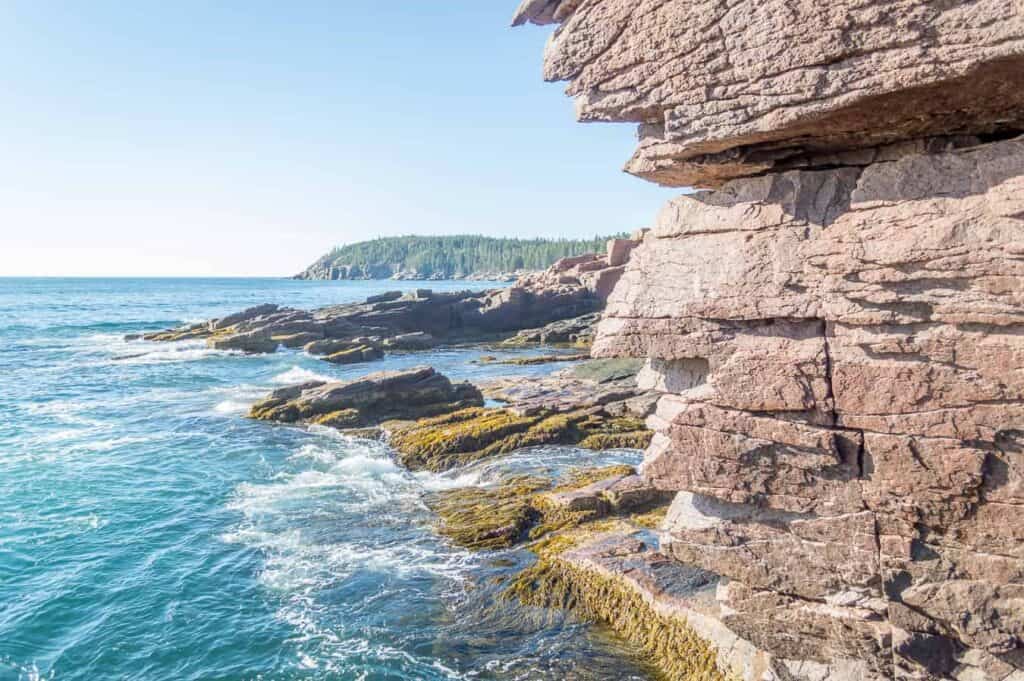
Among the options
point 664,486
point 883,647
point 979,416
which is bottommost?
point 883,647

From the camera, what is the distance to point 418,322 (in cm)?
7538

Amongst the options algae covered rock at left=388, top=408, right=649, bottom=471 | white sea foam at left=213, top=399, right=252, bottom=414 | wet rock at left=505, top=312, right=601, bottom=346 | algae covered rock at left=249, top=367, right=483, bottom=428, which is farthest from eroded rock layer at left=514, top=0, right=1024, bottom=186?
wet rock at left=505, top=312, right=601, bottom=346

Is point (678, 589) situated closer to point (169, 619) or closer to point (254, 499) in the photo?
point (169, 619)

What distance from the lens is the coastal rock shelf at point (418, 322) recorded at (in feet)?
206

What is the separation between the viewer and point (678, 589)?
43.7 ft

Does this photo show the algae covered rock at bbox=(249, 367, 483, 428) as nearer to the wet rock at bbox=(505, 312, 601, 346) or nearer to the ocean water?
the ocean water

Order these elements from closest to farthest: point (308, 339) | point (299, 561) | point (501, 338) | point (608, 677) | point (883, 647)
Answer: point (883, 647)
point (608, 677)
point (299, 561)
point (308, 339)
point (501, 338)

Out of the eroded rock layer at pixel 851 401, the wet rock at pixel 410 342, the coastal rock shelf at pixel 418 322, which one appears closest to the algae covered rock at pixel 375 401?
the coastal rock shelf at pixel 418 322

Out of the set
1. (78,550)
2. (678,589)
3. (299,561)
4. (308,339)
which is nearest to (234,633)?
(299,561)

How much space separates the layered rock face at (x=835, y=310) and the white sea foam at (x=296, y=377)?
129 ft

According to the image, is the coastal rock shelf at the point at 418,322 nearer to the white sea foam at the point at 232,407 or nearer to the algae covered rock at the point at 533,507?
the white sea foam at the point at 232,407

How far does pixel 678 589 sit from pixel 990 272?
8.04 metres

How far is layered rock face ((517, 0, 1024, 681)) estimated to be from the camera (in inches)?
313

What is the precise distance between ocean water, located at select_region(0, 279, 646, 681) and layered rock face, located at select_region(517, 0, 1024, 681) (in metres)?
4.46
